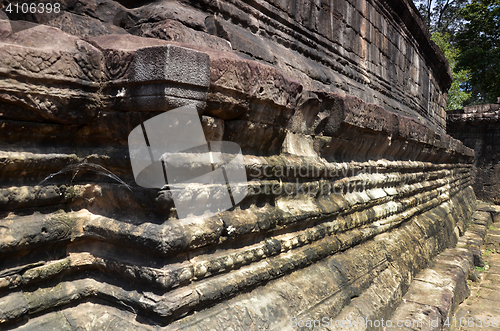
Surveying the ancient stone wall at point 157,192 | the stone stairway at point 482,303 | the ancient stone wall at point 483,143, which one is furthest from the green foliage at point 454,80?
the ancient stone wall at point 157,192

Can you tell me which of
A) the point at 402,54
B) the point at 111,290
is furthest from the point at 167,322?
the point at 402,54

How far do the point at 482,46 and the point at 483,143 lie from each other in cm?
902

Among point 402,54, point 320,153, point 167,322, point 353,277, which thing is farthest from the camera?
point 402,54

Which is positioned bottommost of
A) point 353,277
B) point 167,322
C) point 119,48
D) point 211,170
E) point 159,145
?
point 353,277

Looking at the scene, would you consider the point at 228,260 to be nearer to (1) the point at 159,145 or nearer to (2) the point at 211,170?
(2) the point at 211,170

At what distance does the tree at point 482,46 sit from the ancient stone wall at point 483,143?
304 inches

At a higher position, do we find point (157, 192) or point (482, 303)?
point (157, 192)

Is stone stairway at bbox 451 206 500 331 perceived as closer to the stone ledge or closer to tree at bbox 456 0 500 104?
the stone ledge

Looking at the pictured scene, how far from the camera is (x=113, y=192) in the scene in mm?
1508

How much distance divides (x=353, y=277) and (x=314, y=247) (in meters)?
0.40

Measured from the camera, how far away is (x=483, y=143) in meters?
12.4

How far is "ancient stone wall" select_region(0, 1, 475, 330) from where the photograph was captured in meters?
1.32

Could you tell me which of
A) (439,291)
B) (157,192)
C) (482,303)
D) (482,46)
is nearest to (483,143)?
(482,46)

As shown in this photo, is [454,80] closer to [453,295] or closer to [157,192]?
[453,295]
